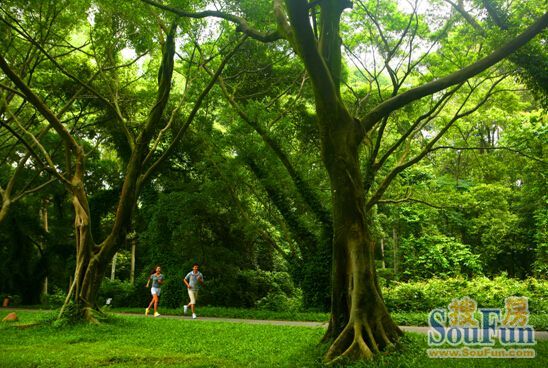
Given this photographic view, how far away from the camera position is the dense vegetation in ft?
30.1

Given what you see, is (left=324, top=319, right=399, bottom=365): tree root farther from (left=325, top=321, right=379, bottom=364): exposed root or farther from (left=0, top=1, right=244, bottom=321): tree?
(left=0, top=1, right=244, bottom=321): tree

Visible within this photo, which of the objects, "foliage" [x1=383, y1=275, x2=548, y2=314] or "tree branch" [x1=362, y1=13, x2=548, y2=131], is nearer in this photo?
"tree branch" [x1=362, y1=13, x2=548, y2=131]

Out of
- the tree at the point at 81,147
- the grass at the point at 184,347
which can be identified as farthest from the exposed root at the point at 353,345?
the tree at the point at 81,147

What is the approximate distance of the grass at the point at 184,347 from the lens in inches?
288

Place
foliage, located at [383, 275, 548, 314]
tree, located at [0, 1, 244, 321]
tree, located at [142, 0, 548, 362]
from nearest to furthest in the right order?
tree, located at [142, 0, 548, 362], tree, located at [0, 1, 244, 321], foliage, located at [383, 275, 548, 314]

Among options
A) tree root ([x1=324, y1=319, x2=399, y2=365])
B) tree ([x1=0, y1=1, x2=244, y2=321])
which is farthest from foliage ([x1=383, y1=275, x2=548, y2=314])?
tree ([x1=0, y1=1, x2=244, y2=321])

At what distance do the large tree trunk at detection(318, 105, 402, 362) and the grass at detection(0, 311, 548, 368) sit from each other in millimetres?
489

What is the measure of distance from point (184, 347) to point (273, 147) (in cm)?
885

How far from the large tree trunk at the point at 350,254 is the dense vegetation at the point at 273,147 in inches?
1.5

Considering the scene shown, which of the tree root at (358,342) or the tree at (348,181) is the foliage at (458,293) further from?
the tree root at (358,342)

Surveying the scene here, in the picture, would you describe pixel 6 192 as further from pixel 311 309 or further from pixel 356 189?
pixel 356 189

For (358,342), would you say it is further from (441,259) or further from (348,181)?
(441,259)

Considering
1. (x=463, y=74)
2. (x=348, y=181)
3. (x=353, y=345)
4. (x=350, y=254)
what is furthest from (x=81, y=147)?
(x=463, y=74)

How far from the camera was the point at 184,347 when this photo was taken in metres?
9.18
